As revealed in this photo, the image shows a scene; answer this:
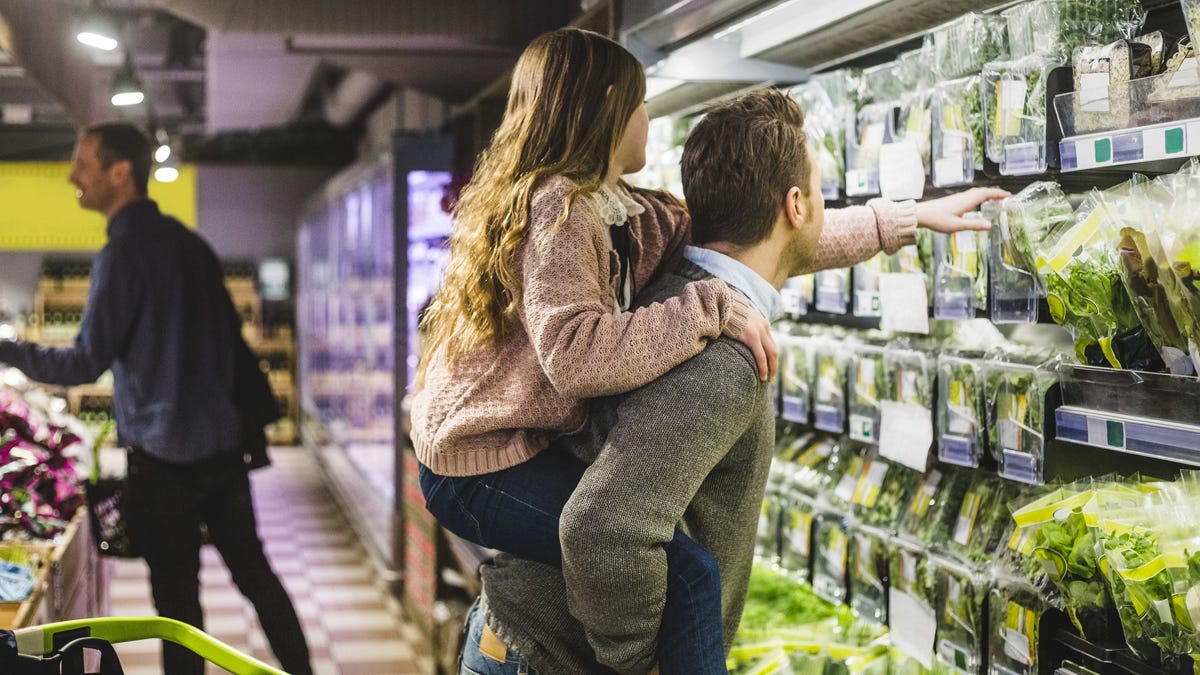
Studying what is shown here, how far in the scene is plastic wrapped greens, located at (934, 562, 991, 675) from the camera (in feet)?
6.97

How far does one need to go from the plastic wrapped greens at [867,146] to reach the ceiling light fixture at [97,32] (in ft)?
10.8

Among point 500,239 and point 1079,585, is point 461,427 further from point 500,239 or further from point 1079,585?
point 1079,585

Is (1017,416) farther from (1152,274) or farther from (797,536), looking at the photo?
(797,536)

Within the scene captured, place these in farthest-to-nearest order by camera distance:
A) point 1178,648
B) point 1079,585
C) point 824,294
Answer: point 824,294
point 1079,585
point 1178,648

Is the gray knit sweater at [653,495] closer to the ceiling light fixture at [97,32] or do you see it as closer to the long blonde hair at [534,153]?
the long blonde hair at [534,153]

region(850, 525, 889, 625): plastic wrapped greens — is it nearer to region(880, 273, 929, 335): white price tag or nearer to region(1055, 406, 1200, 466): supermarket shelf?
region(880, 273, 929, 335): white price tag

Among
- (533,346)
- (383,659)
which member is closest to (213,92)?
(383,659)

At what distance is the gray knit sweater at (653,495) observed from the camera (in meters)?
1.60

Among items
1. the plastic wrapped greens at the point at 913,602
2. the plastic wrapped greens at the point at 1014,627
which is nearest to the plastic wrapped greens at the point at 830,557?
the plastic wrapped greens at the point at 913,602

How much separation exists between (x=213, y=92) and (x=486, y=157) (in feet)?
27.1

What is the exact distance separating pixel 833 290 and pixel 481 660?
1.18 m

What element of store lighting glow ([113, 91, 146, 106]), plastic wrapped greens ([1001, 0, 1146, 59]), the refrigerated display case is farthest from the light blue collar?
store lighting glow ([113, 91, 146, 106])

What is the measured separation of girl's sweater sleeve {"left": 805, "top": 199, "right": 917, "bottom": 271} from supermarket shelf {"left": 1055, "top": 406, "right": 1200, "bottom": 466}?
17.0 inches

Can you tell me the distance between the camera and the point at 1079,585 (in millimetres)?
1778
